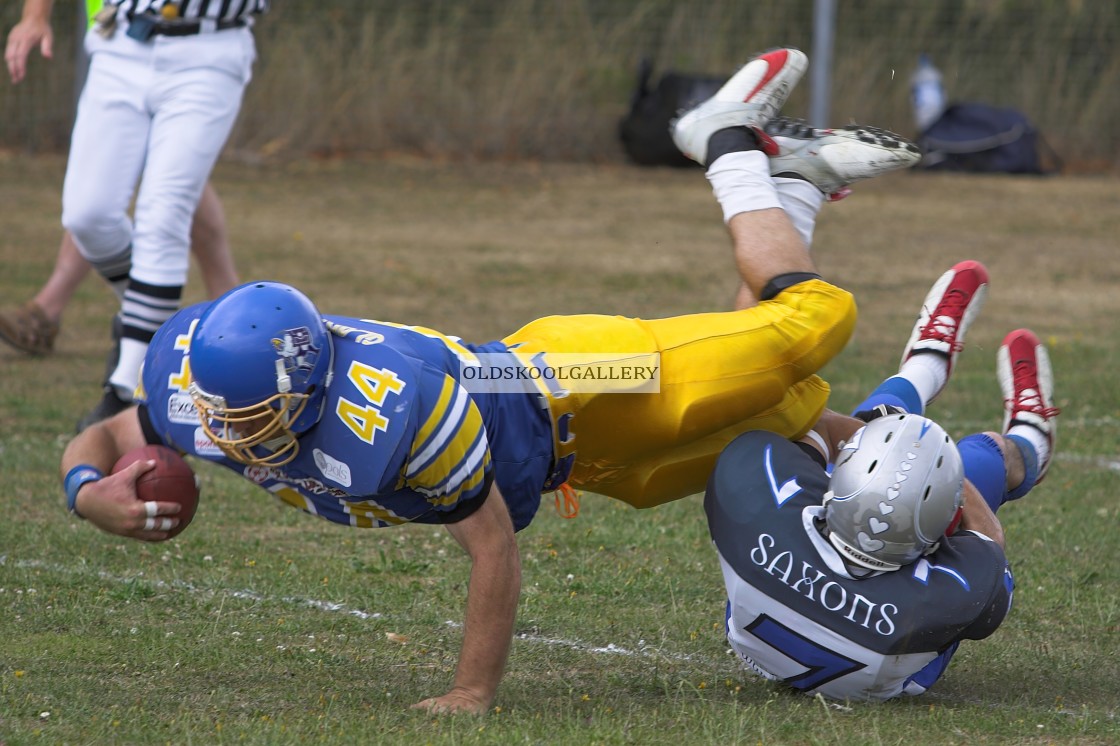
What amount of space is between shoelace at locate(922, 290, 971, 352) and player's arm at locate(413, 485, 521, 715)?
1989mm

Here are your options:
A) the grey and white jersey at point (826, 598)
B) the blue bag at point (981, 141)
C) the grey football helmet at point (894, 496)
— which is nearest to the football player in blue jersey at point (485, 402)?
the grey and white jersey at point (826, 598)

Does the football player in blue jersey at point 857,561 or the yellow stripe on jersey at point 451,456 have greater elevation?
the yellow stripe on jersey at point 451,456

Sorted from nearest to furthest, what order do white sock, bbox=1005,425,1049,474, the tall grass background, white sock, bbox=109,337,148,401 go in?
white sock, bbox=1005,425,1049,474
white sock, bbox=109,337,148,401
the tall grass background

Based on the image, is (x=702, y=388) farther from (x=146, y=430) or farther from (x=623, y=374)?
(x=146, y=430)

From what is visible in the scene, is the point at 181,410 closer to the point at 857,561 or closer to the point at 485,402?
the point at 485,402

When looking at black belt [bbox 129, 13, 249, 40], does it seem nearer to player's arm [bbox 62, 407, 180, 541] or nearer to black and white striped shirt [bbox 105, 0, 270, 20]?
black and white striped shirt [bbox 105, 0, 270, 20]

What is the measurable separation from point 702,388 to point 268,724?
1.37 metres

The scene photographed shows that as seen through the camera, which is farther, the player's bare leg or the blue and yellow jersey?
the player's bare leg

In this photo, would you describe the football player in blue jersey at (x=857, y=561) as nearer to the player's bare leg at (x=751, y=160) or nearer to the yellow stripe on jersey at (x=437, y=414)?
the player's bare leg at (x=751, y=160)

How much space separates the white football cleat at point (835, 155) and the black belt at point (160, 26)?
2738 millimetres

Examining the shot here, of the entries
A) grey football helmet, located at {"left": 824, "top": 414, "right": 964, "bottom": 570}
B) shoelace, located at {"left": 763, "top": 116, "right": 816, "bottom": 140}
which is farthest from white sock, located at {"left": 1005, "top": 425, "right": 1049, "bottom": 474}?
shoelace, located at {"left": 763, "top": 116, "right": 816, "bottom": 140}

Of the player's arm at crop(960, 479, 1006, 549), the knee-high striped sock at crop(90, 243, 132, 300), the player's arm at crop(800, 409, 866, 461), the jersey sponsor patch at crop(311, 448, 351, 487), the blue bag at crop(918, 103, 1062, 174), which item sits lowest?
the blue bag at crop(918, 103, 1062, 174)

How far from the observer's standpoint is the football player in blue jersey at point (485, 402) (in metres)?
3.20

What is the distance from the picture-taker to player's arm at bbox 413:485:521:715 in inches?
131
